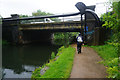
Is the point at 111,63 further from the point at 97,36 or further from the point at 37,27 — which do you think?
the point at 37,27

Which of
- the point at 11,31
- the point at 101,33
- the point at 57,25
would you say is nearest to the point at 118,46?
the point at 101,33

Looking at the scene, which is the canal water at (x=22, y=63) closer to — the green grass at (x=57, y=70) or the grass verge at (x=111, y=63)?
the green grass at (x=57, y=70)

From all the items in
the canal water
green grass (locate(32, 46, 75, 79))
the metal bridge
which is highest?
the metal bridge

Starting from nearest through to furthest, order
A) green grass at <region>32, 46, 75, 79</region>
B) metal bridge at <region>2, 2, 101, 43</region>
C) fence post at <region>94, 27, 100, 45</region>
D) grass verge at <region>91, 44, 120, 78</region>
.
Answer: grass verge at <region>91, 44, 120, 78</region> < green grass at <region>32, 46, 75, 79</region> < fence post at <region>94, 27, 100, 45</region> < metal bridge at <region>2, 2, 101, 43</region>

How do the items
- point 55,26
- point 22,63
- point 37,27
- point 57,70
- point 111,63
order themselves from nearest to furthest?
point 111,63
point 57,70
point 22,63
point 55,26
point 37,27

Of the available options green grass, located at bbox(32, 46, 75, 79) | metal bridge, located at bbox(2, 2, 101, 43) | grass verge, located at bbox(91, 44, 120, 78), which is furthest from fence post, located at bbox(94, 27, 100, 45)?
green grass, located at bbox(32, 46, 75, 79)

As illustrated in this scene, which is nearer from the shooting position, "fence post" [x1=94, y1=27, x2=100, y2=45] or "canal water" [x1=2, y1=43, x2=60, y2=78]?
"canal water" [x1=2, y1=43, x2=60, y2=78]

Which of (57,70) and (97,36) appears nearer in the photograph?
(57,70)

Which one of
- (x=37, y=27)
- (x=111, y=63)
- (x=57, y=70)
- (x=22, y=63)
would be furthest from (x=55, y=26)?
(x=111, y=63)

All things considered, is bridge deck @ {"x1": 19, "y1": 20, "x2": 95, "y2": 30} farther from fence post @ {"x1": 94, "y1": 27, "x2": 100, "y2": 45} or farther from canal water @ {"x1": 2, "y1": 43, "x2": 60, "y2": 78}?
canal water @ {"x1": 2, "y1": 43, "x2": 60, "y2": 78}

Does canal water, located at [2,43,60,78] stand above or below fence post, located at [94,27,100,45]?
below

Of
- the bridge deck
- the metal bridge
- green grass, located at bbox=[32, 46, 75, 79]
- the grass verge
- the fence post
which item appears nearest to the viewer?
the grass verge

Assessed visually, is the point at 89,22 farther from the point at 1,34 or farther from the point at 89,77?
the point at 1,34

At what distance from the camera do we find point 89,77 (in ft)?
12.2
